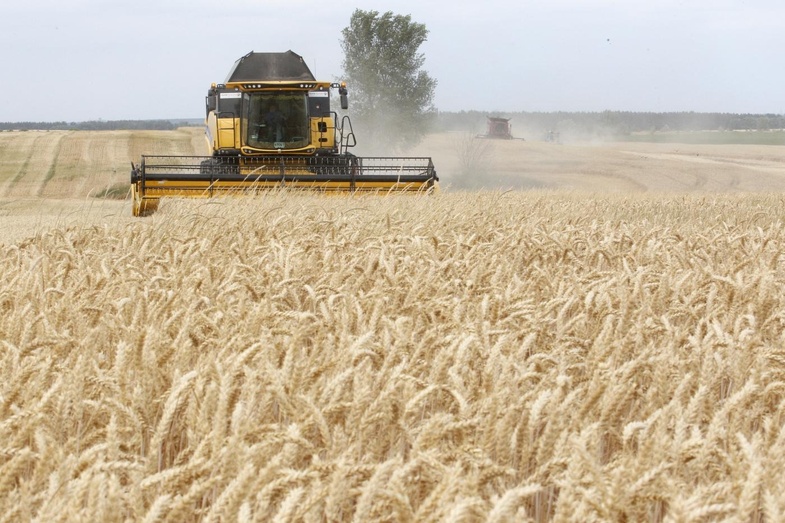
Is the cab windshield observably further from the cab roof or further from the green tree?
the green tree

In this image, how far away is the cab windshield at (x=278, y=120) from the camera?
15758mm

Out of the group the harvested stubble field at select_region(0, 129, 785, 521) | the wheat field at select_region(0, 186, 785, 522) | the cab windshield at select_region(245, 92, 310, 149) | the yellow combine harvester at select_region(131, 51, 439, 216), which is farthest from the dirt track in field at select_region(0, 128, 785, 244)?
the harvested stubble field at select_region(0, 129, 785, 521)

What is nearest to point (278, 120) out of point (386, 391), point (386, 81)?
point (386, 391)

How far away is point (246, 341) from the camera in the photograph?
283 cm

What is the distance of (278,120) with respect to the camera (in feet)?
52.2

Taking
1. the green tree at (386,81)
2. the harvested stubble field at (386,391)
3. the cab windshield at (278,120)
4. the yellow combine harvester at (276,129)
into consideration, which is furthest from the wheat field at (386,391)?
the green tree at (386,81)

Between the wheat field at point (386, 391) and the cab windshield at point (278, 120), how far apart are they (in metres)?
10.7

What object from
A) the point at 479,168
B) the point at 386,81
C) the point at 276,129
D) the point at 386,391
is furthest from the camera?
the point at 386,81

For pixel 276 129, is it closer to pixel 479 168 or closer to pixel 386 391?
pixel 386 391

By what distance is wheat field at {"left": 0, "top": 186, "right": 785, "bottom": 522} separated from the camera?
169cm

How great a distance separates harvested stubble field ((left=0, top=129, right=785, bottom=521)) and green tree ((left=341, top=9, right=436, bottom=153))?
42.7 metres

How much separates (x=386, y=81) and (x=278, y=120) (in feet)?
108

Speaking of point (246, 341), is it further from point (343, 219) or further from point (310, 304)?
point (343, 219)

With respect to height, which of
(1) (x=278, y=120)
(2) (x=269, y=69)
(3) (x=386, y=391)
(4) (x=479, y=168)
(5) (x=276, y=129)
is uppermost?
(2) (x=269, y=69)
